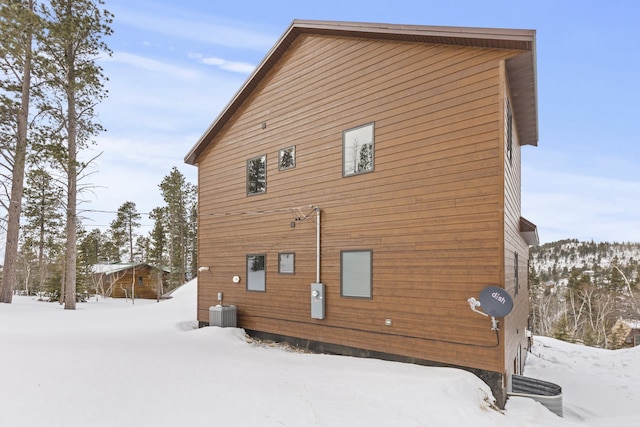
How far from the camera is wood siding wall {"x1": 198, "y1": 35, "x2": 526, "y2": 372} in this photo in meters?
6.44

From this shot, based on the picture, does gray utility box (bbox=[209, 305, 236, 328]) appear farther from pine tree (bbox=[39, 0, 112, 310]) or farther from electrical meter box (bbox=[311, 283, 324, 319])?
pine tree (bbox=[39, 0, 112, 310])

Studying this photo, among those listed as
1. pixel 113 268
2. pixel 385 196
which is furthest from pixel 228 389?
pixel 113 268

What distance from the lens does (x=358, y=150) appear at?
8.37 meters

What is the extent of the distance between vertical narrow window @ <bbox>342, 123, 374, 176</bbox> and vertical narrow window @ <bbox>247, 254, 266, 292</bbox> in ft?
11.6

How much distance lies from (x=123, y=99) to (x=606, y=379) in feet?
71.2

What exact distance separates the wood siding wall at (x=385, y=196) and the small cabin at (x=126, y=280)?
26.5 metres

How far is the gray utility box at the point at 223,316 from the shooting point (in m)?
10.6

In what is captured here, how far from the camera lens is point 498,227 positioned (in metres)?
6.16

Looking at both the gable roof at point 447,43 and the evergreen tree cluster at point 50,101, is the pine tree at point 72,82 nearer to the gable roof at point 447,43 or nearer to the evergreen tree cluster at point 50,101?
the evergreen tree cluster at point 50,101

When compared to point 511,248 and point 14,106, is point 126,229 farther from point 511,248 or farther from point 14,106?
point 511,248

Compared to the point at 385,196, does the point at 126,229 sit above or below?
below

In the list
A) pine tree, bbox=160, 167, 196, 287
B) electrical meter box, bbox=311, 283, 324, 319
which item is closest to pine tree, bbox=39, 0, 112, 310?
electrical meter box, bbox=311, 283, 324, 319

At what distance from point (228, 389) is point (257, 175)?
20.8 feet

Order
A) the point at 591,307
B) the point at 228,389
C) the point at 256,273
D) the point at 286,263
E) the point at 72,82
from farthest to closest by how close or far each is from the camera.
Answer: the point at 591,307 → the point at 72,82 → the point at 256,273 → the point at 286,263 → the point at 228,389
